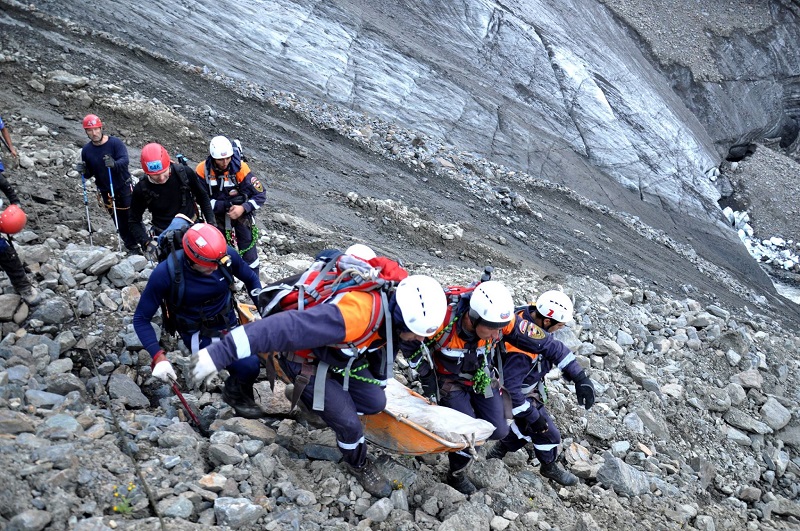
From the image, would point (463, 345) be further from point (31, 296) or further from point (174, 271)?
point (31, 296)

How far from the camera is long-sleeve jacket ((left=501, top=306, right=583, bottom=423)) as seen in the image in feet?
15.1

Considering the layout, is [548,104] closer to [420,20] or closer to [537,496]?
[420,20]

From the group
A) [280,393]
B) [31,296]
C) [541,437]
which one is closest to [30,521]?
[280,393]

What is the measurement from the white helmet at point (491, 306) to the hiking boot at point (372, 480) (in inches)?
50.7

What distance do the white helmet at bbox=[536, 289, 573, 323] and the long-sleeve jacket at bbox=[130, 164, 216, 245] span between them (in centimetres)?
342

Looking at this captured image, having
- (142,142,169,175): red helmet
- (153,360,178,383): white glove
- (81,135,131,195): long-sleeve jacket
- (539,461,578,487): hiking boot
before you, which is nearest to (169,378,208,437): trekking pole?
(153,360,178,383): white glove

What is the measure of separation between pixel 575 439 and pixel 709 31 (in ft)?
81.3

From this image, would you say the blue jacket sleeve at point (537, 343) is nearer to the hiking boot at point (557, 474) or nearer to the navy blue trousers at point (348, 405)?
the hiking boot at point (557, 474)

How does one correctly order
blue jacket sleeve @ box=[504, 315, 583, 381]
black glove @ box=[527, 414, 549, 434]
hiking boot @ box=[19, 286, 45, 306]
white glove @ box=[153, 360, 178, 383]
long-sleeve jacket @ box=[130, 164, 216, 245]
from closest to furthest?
1. white glove @ box=[153, 360, 178, 383]
2. blue jacket sleeve @ box=[504, 315, 583, 381]
3. hiking boot @ box=[19, 286, 45, 306]
4. black glove @ box=[527, 414, 549, 434]
5. long-sleeve jacket @ box=[130, 164, 216, 245]

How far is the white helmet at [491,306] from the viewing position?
13.2ft

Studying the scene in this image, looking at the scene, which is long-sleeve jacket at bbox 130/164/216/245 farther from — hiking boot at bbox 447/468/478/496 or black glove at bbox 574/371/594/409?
black glove at bbox 574/371/594/409

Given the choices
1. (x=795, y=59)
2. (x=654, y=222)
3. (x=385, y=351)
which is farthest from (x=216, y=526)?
(x=795, y=59)

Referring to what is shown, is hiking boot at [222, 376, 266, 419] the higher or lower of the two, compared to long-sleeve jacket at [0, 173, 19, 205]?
lower

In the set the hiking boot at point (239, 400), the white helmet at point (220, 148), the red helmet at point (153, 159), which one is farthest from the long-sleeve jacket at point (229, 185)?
the hiking boot at point (239, 400)
